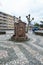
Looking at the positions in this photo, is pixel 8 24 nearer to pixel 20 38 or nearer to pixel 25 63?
pixel 20 38

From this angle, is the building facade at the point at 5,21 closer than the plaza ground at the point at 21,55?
No

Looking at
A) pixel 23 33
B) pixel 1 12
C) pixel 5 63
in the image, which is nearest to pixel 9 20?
pixel 1 12

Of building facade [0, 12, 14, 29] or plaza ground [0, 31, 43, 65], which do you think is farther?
building facade [0, 12, 14, 29]

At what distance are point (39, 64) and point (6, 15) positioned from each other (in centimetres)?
5627

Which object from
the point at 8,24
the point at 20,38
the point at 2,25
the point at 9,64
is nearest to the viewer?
the point at 9,64

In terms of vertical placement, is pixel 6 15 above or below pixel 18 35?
above

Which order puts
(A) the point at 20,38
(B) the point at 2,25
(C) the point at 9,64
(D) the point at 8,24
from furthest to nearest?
(D) the point at 8,24 < (B) the point at 2,25 < (A) the point at 20,38 < (C) the point at 9,64

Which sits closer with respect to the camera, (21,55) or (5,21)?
(21,55)

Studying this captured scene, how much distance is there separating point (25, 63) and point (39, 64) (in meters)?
0.55

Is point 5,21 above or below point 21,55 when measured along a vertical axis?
above

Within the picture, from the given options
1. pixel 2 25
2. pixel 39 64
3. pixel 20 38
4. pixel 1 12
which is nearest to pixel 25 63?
pixel 39 64

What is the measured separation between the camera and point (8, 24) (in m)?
58.3

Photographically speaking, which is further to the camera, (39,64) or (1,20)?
(1,20)

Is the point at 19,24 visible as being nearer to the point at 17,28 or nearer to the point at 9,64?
the point at 17,28
